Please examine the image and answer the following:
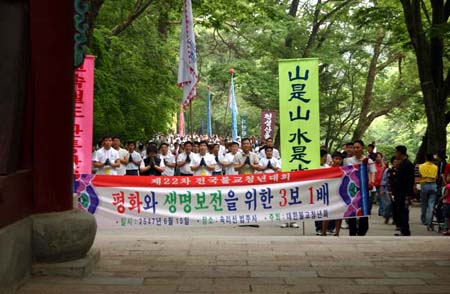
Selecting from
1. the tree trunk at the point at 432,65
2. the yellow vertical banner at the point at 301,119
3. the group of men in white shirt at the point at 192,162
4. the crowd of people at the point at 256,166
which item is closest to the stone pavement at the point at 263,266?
the crowd of people at the point at 256,166

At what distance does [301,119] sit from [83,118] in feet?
13.1

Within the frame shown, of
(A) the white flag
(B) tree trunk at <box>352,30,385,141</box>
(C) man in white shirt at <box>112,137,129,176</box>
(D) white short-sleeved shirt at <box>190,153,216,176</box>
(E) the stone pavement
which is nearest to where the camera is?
(E) the stone pavement

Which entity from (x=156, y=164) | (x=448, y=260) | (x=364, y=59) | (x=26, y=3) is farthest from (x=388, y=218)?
(x=364, y=59)

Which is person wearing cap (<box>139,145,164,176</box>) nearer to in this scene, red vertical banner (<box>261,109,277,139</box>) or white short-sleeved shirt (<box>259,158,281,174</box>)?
white short-sleeved shirt (<box>259,158,281,174</box>)

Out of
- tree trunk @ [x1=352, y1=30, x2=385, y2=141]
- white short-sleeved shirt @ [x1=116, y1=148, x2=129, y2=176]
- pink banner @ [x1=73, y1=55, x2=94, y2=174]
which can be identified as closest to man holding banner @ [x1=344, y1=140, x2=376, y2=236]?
pink banner @ [x1=73, y1=55, x2=94, y2=174]

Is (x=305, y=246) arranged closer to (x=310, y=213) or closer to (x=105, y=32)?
(x=310, y=213)

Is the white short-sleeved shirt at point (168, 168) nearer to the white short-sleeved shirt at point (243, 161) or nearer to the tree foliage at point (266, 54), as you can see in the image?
the white short-sleeved shirt at point (243, 161)

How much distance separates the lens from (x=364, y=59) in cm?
2475

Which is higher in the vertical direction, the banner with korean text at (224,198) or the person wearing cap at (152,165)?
the person wearing cap at (152,165)

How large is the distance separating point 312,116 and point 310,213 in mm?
1907

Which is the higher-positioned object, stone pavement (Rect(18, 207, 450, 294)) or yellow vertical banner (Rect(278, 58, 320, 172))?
yellow vertical banner (Rect(278, 58, 320, 172))

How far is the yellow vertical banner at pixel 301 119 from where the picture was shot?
10.4m

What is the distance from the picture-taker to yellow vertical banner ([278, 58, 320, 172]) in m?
10.4

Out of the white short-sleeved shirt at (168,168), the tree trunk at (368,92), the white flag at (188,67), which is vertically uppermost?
the tree trunk at (368,92)
